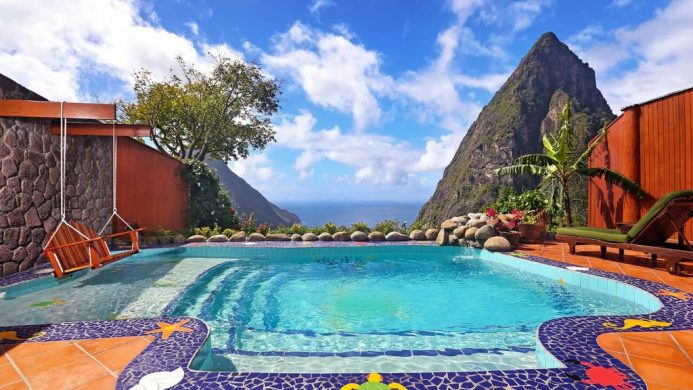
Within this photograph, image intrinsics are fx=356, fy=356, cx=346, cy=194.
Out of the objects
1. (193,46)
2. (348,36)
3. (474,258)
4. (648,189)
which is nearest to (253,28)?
(348,36)

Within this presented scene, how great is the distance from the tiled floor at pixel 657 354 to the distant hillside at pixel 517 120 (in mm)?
42007

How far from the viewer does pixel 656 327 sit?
3564mm

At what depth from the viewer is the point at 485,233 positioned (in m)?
9.59

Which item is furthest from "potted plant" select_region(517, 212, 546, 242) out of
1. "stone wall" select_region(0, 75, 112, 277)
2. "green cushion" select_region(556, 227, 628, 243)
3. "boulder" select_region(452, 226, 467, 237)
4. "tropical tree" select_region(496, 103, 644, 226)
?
"stone wall" select_region(0, 75, 112, 277)

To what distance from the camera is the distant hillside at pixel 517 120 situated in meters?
48.2

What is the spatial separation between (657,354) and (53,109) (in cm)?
829

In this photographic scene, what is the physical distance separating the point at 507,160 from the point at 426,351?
5441cm

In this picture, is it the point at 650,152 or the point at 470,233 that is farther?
the point at 470,233

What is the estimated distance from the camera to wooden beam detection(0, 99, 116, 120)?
569 centimetres

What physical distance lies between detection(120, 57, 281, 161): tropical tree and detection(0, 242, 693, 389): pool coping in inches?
580

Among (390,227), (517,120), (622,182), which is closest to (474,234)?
(390,227)

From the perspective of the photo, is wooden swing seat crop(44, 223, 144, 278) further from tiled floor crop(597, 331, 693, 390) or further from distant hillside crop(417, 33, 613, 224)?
distant hillside crop(417, 33, 613, 224)

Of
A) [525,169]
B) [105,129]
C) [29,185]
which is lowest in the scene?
[29,185]

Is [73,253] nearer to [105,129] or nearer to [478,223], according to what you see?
[105,129]
